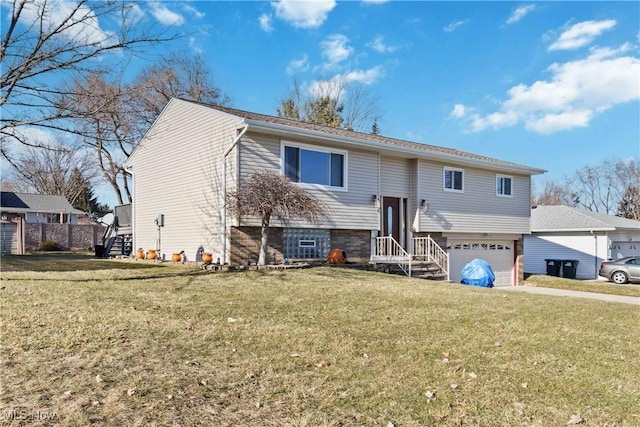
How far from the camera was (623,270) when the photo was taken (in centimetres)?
1927

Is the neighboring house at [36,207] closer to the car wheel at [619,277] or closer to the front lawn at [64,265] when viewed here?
the front lawn at [64,265]

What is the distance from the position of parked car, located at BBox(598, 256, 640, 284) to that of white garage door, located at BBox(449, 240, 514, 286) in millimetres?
4630

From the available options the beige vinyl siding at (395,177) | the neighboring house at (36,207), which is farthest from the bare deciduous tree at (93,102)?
the neighboring house at (36,207)

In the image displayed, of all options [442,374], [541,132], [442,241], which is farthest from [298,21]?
[541,132]

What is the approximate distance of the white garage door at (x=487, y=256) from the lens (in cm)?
1720

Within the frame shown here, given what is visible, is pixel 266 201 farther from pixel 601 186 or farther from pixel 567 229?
pixel 601 186

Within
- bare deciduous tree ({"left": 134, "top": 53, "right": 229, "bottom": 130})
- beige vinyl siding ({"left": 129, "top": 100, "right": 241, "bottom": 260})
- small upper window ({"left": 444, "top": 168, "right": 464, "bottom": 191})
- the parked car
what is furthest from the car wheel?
bare deciduous tree ({"left": 134, "top": 53, "right": 229, "bottom": 130})

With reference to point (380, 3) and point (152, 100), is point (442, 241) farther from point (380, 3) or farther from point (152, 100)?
point (152, 100)

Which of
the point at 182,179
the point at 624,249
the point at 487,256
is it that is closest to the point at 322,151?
the point at 182,179

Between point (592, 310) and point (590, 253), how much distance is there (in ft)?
55.7

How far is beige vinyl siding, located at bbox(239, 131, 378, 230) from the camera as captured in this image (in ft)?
39.1

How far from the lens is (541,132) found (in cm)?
2494

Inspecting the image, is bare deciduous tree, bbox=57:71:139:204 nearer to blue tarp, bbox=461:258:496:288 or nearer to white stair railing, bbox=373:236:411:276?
white stair railing, bbox=373:236:411:276

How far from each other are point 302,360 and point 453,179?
13.7 m
